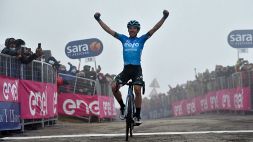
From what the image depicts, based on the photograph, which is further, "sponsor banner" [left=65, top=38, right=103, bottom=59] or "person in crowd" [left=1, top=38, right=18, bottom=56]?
"sponsor banner" [left=65, top=38, right=103, bottom=59]

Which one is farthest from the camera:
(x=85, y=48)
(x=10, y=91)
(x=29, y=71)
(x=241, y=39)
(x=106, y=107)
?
(x=241, y=39)

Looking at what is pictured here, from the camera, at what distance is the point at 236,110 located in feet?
84.3

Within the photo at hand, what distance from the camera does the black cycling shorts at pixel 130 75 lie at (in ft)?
32.7

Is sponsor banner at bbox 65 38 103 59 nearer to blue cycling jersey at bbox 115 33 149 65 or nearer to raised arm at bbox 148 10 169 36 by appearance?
raised arm at bbox 148 10 169 36

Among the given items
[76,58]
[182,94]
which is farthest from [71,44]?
[182,94]

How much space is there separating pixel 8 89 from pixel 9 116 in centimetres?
68

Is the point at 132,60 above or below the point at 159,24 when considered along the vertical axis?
below

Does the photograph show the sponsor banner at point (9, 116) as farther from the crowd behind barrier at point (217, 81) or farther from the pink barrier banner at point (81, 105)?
the crowd behind barrier at point (217, 81)

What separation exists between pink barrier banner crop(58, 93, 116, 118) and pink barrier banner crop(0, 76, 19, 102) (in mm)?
7388

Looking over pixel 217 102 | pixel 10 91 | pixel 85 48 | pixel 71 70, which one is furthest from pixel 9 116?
pixel 217 102

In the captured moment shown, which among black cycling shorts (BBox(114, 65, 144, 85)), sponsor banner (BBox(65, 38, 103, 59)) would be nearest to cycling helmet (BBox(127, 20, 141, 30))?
black cycling shorts (BBox(114, 65, 144, 85))

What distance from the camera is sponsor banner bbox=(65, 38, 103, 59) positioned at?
26344 millimetres

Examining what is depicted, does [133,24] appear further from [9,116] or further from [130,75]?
[9,116]

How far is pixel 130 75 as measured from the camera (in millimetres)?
10094
